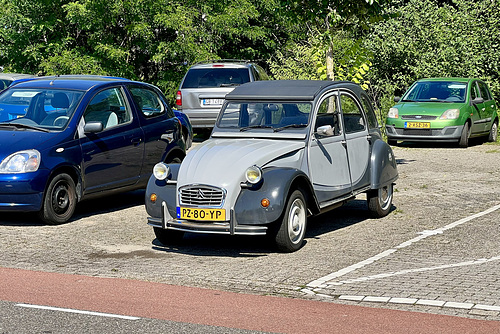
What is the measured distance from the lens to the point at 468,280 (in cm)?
788

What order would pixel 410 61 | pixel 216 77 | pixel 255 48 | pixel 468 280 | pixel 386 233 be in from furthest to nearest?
pixel 255 48 → pixel 410 61 → pixel 216 77 → pixel 386 233 → pixel 468 280

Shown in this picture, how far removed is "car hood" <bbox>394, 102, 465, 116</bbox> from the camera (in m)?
20.5

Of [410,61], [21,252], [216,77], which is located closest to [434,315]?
[21,252]

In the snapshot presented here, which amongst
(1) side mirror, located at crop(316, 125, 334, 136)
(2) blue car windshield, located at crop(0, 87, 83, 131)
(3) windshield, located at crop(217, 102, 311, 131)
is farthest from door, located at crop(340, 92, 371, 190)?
(2) blue car windshield, located at crop(0, 87, 83, 131)

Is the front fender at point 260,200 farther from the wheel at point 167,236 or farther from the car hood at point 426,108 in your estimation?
the car hood at point 426,108

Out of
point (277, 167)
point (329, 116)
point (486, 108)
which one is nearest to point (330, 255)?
point (277, 167)

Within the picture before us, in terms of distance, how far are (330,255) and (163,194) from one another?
1928 mm

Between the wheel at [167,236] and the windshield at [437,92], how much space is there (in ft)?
42.7

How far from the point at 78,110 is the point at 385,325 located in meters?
6.27

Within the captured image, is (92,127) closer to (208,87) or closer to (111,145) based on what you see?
(111,145)

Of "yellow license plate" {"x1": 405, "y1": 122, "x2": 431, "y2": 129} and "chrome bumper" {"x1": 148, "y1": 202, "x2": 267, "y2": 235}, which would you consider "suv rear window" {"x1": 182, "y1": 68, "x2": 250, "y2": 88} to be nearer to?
"yellow license plate" {"x1": 405, "y1": 122, "x2": 431, "y2": 129}

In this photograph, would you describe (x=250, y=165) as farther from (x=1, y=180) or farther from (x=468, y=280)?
(x=1, y=180)

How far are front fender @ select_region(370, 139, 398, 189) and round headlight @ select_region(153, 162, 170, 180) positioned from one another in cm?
300

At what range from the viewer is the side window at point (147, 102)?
12534 mm
